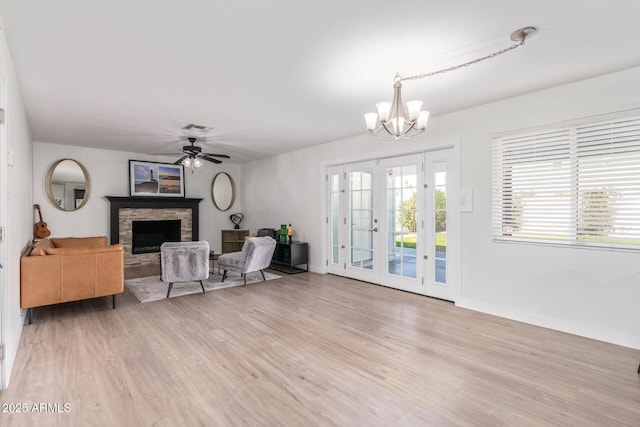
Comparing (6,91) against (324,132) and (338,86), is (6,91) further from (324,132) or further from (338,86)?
(324,132)

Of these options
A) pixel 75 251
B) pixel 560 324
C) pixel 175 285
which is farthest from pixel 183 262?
pixel 560 324

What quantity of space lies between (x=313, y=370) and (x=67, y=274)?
3.06 meters

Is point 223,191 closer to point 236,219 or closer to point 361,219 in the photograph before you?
point 236,219

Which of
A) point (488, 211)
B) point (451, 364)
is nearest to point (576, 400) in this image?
point (451, 364)

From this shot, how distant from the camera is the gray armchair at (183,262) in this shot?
446cm

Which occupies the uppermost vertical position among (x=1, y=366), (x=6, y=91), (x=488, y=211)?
(x=6, y=91)

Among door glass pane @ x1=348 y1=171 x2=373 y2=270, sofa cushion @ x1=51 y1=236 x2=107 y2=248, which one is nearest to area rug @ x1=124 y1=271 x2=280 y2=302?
sofa cushion @ x1=51 y1=236 x2=107 y2=248

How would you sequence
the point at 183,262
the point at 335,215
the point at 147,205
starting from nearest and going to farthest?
1. the point at 183,262
2. the point at 335,215
3. the point at 147,205

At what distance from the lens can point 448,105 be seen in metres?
3.84

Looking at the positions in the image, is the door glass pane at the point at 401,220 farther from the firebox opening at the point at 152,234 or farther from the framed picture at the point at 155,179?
the firebox opening at the point at 152,234

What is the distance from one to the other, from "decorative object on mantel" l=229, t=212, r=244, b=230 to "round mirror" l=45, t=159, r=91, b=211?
3.13m

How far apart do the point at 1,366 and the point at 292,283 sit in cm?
359

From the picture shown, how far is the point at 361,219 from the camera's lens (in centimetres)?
553

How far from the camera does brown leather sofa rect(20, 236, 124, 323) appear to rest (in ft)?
11.1
